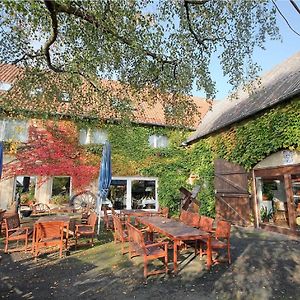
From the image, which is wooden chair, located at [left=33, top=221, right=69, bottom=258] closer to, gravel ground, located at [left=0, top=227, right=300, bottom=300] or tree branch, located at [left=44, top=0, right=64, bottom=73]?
gravel ground, located at [left=0, top=227, right=300, bottom=300]

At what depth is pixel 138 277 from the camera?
4734mm

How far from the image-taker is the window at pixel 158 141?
51.5ft

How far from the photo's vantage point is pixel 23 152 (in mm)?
13258

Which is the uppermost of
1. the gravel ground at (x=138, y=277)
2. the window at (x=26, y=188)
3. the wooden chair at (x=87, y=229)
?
the window at (x=26, y=188)

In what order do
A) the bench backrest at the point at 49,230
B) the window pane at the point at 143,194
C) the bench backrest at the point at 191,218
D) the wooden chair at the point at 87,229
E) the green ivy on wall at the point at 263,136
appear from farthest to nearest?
1. the window pane at the point at 143,194
2. the green ivy on wall at the point at 263,136
3. the bench backrest at the point at 191,218
4. the wooden chair at the point at 87,229
5. the bench backrest at the point at 49,230

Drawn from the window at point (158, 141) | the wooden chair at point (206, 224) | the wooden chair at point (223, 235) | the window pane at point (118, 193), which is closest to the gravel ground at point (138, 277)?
the wooden chair at point (223, 235)

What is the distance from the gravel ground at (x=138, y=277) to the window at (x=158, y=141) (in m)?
9.56

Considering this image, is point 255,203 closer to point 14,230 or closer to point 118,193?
point 118,193

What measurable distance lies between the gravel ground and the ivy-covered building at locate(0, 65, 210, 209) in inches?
276

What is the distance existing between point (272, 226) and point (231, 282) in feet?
18.6

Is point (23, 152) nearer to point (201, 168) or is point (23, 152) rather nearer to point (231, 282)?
point (201, 168)

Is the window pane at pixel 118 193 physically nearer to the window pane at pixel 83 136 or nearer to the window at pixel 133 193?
the window at pixel 133 193

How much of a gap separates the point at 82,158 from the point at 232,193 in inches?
318

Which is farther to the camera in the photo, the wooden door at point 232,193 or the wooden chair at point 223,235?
the wooden door at point 232,193
